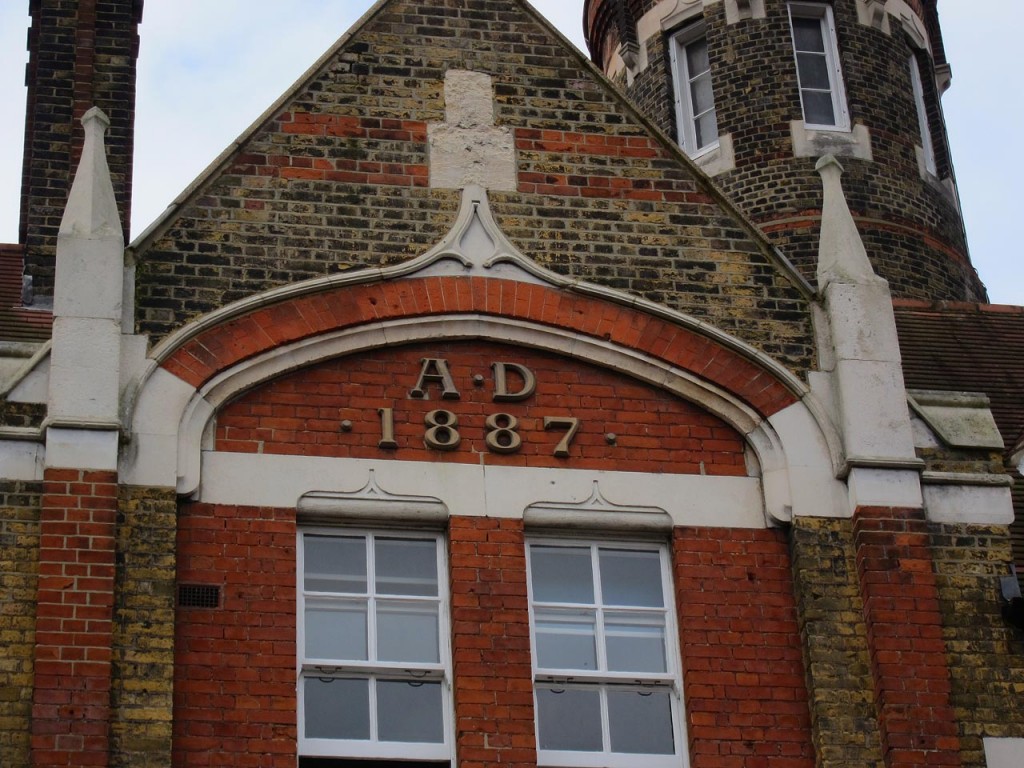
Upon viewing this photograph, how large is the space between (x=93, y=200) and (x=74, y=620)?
2.91 m

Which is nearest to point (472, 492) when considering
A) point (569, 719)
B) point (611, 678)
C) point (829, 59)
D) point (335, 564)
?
point (335, 564)

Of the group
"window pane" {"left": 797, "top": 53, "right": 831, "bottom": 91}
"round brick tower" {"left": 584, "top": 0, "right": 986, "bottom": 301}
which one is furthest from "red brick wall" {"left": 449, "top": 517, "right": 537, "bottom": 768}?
"window pane" {"left": 797, "top": 53, "right": 831, "bottom": 91}

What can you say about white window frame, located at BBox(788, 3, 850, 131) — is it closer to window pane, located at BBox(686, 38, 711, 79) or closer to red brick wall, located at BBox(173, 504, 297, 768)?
window pane, located at BBox(686, 38, 711, 79)

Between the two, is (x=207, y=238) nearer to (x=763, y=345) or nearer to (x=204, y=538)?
(x=204, y=538)

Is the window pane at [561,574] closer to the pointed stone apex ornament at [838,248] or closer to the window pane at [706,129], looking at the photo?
the pointed stone apex ornament at [838,248]

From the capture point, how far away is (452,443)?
1443 centimetres

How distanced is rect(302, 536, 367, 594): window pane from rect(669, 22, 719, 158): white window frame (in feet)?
34.7

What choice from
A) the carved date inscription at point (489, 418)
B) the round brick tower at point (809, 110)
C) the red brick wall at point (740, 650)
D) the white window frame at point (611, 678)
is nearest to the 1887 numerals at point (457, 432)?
the carved date inscription at point (489, 418)

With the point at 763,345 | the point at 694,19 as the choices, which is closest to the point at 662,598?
the point at 763,345

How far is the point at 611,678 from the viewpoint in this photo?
45.6 ft

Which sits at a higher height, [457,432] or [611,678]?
[457,432]

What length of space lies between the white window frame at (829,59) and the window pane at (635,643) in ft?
34.6

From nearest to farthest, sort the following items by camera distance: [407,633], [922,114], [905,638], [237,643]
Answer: [237,643]
[407,633]
[905,638]
[922,114]

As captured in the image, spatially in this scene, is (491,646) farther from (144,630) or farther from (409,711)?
(144,630)
